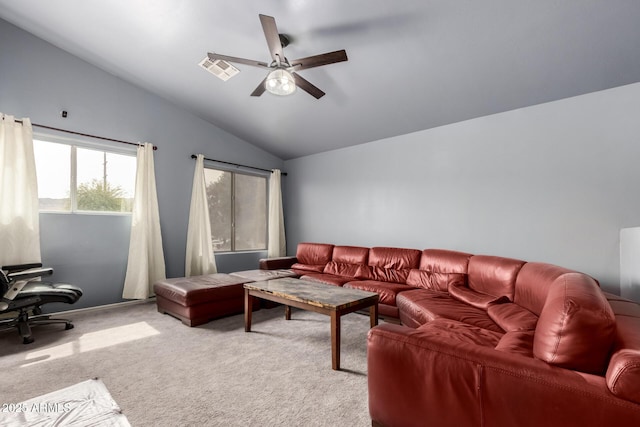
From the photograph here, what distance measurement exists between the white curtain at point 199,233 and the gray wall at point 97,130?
12 cm

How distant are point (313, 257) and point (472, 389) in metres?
3.71

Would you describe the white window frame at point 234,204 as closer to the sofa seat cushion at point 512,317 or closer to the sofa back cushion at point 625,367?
the sofa seat cushion at point 512,317

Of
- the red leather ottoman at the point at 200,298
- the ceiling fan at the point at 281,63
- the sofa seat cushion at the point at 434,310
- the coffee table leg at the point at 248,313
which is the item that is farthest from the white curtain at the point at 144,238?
the sofa seat cushion at the point at 434,310

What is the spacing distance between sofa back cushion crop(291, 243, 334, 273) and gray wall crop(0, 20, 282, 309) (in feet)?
6.31

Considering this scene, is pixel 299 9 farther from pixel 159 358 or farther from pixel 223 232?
pixel 223 232

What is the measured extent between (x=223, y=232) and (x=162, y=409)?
149 inches

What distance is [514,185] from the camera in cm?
335

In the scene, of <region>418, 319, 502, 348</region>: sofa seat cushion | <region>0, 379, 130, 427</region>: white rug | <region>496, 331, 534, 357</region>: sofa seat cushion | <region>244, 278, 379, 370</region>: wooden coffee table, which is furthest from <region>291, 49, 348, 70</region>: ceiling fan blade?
<region>0, 379, 130, 427</region>: white rug

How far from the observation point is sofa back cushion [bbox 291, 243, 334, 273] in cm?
461


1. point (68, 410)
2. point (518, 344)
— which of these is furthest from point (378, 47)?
point (68, 410)

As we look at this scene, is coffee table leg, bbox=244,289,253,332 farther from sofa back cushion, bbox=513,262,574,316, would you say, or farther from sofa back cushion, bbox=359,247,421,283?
sofa back cushion, bbox=513,262,574,316

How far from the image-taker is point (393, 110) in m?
3.78

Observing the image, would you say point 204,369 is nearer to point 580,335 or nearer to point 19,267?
point 580,335

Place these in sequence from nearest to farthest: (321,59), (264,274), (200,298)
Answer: (321,59), (200,298), (264,274)
